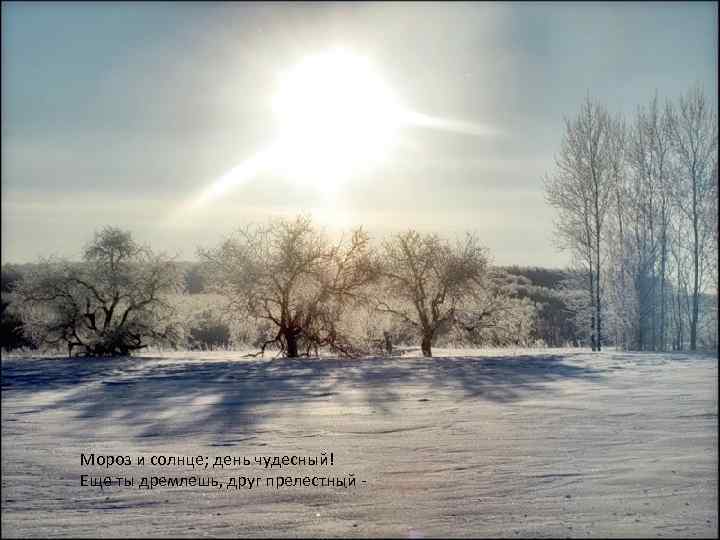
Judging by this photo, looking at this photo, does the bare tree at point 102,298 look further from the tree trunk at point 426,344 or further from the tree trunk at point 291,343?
the tree trunk at point 426,344

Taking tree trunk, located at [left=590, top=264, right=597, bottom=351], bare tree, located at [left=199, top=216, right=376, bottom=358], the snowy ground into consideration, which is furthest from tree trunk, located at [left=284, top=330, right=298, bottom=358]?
tree trunk, located at [left=590, top=264, right=597, bottom=351]

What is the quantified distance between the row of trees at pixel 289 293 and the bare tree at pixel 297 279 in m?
0.04

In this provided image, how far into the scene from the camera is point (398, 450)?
26.8 ft

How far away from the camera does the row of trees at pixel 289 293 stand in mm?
24172

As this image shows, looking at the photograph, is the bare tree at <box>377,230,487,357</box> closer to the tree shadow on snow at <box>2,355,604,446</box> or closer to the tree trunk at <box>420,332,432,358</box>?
the tree trunk at <box>420,332,432,358</box>

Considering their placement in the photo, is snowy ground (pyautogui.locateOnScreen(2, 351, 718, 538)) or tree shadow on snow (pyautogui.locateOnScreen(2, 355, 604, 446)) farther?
tree shadow on snow (pyautogui.locateOnScreen(2, 355, 604, 446))

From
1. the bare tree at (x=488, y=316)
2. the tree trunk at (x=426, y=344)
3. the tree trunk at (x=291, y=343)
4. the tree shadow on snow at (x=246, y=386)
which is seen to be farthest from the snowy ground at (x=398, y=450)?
the bare tree at (x=488, y=316)

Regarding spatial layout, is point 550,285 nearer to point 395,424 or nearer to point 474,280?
point 474,280

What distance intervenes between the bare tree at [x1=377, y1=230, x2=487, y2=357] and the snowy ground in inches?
356

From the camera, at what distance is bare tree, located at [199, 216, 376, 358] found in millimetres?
24497

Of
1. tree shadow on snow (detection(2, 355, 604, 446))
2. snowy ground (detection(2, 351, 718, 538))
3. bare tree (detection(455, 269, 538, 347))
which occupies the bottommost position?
tree shadow on snow (detection(2, 355, 604, 446))

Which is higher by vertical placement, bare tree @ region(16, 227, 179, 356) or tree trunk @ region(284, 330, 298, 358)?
bare tree @ region(16, 227, 179, 356)

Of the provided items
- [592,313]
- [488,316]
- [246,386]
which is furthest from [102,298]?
[592,313]

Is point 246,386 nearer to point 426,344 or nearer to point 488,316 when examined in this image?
point 426,344
